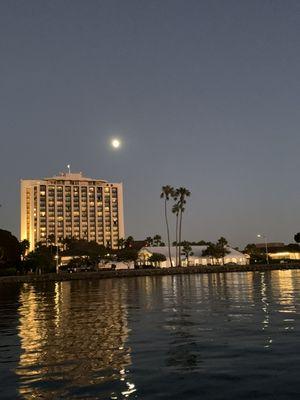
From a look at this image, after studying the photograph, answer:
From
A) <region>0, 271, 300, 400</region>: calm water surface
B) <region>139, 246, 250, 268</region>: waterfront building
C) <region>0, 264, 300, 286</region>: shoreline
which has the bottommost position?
<region>0, 271, 300, 400</region>: calm water surface

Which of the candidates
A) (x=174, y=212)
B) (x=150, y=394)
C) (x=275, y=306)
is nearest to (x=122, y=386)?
(x=150, y=394)

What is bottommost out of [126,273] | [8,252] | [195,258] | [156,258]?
[126,273]

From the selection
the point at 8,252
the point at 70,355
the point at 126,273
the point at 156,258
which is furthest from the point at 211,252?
the point at 70,355

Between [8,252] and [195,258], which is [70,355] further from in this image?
[195,258]

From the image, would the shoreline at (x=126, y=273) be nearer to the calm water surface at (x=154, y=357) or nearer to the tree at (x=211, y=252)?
the tree at (x=211, y=252)

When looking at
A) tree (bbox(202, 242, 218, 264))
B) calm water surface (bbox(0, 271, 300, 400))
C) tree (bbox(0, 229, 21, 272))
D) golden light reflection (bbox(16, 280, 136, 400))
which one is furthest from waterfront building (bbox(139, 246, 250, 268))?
calm water surface (bbox(0, 271, 300, 400))

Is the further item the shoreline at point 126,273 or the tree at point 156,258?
the tree at point 156,258

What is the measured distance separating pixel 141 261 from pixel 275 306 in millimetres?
132316

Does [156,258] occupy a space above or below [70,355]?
above

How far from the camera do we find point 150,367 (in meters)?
12.8

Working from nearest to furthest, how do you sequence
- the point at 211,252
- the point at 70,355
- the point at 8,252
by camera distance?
the point at 70,355 → the point at 8,252 → the point at 211,252

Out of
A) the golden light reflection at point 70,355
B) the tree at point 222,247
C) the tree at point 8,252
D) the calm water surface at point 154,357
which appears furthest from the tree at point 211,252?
the golden light reflection at point 70,355

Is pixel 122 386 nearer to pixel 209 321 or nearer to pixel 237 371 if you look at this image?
pixel 237 371

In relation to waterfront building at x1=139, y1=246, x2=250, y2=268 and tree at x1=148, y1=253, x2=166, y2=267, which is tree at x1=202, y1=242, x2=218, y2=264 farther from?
tree at x1=148, y1=253, x2=166, y2=267
